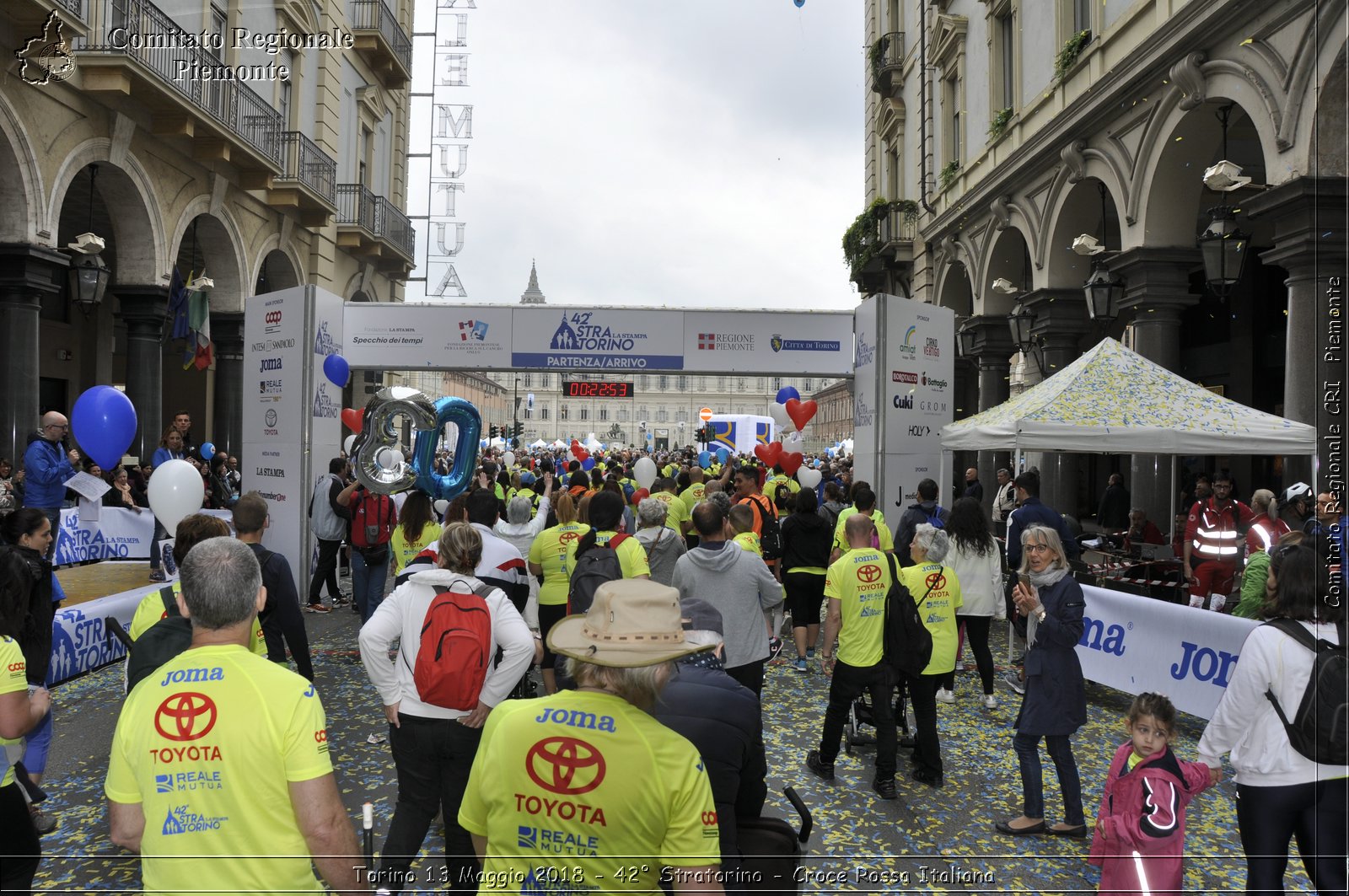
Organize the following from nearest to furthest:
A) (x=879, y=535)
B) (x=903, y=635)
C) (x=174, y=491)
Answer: (x=903, y=635), (x=174, y=491), (x=879, y=535)

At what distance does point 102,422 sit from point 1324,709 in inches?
387

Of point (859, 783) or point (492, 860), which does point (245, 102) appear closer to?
point (859, 783)

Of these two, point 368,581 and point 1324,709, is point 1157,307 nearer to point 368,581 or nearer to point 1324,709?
point 1324,709

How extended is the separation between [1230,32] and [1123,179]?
2.87 m

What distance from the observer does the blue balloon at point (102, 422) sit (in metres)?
8.69

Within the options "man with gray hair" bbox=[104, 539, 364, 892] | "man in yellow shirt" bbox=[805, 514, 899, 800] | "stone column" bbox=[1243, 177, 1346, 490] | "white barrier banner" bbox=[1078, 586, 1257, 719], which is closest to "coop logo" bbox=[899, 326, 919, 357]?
"stone column" bbox=[1243, 177, 1346, 490]

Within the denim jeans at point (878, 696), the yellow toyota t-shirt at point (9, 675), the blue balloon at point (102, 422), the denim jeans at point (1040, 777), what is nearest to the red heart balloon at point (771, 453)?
the denim jeans at point (878, 696)

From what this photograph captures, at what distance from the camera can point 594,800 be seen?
6.92 feet

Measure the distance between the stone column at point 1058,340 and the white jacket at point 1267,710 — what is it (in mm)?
12946

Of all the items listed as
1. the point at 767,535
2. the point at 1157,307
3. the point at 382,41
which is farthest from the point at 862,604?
the point at 382,41

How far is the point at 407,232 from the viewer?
83.6ft

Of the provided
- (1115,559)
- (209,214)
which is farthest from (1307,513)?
(209,214)

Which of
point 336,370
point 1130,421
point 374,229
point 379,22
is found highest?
point 379,22

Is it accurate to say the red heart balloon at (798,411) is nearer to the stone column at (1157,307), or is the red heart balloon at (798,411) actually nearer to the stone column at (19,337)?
the stone column at (1157,307)
